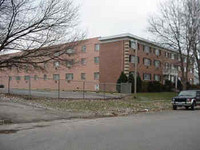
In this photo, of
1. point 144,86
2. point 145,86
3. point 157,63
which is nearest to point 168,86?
point 157,63

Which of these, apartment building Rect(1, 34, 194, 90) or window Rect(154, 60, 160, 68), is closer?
apartment building Rect(1, 34, 194, 90)

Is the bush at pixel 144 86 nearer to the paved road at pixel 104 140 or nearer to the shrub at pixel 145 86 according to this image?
the shrub at pixel 145 86

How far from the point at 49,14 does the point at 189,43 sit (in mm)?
18484

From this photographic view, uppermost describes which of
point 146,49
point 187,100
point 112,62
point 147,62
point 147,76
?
point 146,49

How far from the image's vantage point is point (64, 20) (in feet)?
63.3

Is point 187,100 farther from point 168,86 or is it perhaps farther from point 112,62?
point 168,86

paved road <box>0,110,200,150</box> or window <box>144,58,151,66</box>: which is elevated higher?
window <box>144,58,151,66</box>

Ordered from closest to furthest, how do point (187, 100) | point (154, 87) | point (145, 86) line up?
point (187, 100), point (145, 86), point (154, 87)

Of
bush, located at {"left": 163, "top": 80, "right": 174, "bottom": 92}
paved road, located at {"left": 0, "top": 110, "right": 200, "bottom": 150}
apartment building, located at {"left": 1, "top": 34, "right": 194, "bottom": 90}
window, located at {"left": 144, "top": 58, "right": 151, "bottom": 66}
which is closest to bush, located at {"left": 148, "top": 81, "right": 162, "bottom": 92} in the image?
apartment building, located at {"left": 1, "top": 34, "right": 194, "bottom": 90}

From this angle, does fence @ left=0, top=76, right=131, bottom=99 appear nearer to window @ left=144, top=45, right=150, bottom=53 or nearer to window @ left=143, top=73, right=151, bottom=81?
window @ left=143, top=73, right=151, bottom=81

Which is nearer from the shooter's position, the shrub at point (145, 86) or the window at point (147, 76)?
the shrub at point (145, 86)

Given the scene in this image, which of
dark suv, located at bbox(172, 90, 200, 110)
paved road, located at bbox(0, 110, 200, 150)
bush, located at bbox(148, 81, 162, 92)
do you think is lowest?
paved road, located at bbox(0, 110, 200, 150)

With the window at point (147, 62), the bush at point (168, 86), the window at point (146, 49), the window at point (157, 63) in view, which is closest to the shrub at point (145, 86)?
the window at point (147, 62)

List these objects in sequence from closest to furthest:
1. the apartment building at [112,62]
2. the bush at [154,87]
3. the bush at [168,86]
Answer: the apartment building at [112,62] < the bush at [154,87] < the bush at [168,86]
